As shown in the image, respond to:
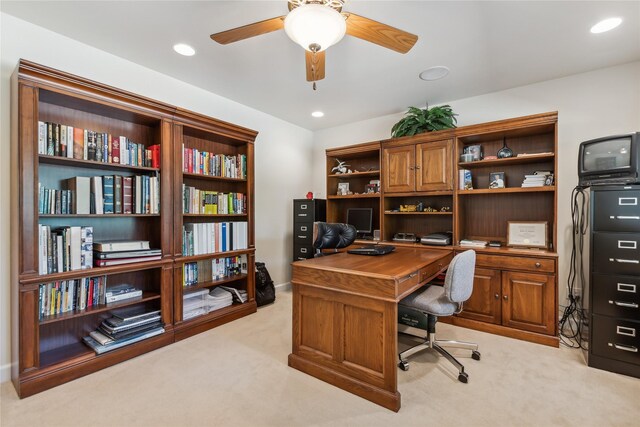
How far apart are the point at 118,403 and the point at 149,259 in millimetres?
1114

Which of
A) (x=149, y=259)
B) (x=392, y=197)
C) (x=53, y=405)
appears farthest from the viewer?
A: (x=392, y=197)

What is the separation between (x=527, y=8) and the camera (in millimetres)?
2008

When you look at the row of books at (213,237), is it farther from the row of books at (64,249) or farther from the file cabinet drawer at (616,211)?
the file cabinet drawer at (616,211)

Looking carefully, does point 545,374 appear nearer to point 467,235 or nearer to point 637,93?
point 467,235

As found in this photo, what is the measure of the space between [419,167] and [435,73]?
1.03 m

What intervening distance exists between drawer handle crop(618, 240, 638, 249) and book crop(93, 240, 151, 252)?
3879 mm

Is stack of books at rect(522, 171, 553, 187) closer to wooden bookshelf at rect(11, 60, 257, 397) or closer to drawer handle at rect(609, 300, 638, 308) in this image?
drawer handle at rect(609, 300, 638, 308)

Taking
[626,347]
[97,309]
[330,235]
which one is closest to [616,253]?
[626,347]

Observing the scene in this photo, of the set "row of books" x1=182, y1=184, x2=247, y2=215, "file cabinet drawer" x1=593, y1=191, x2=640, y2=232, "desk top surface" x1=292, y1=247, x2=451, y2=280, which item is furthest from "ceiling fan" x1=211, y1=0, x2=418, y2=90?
"file cabinet drawer" x1=593, y1=191, x2=640, y2=232

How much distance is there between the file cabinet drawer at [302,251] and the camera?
4.12m

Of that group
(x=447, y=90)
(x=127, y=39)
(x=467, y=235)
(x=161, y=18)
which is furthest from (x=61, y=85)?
(x=467, y=235)

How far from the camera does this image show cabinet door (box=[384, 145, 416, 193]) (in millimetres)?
3578

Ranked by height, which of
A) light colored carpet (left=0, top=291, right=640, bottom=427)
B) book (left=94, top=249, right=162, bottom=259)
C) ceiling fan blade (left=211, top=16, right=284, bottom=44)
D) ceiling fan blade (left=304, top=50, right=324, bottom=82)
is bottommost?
light colored carpet (left=0, top=291, right=640, bottom=427)

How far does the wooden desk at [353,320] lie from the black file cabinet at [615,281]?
4.28ft
